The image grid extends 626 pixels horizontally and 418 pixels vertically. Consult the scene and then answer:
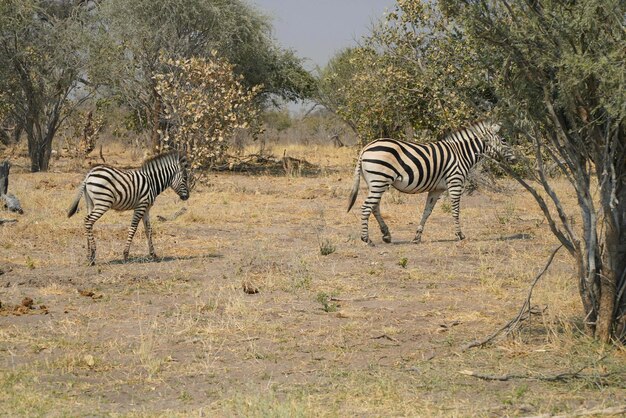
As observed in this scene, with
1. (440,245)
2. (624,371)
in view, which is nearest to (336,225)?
(440,245)

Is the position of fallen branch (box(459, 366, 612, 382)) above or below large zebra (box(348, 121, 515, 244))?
below

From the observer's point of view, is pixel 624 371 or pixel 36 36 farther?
pixel 36 36

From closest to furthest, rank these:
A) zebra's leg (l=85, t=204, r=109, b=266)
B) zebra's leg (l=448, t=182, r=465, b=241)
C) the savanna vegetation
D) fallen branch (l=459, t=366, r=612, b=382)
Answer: the savanna vegetation
fallen branch (l=459, t=366, r=612, b=382)
zebra's leg (l=85, t=204, r=109, b=266)
zebra's leg (l=448, t=182, r=465, b=241)

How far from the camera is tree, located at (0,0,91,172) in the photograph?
24.7 meters

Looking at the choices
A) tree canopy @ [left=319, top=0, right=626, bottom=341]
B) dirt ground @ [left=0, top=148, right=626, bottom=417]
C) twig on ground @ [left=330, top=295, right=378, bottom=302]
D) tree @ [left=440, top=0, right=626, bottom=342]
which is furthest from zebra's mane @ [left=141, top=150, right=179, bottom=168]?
tree @ [left=440, top=0, right=626, bottom=342]

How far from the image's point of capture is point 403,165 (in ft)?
45.3

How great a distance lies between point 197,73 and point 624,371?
15.4 meters

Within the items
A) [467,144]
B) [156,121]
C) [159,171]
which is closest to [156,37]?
[156,121]

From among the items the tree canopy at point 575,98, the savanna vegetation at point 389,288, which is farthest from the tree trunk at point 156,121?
the tree canopy at point 575,98

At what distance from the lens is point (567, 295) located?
9.46 m

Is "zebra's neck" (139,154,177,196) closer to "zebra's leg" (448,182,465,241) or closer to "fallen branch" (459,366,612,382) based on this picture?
"zebra's leg" (448,182,465,241)

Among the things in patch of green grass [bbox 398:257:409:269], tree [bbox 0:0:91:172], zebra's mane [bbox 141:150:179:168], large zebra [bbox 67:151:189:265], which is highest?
tree [bbox 0:0:91:172]

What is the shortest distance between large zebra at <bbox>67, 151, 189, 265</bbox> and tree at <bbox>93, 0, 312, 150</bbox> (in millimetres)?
11078

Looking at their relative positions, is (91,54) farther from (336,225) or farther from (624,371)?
(624,371)
